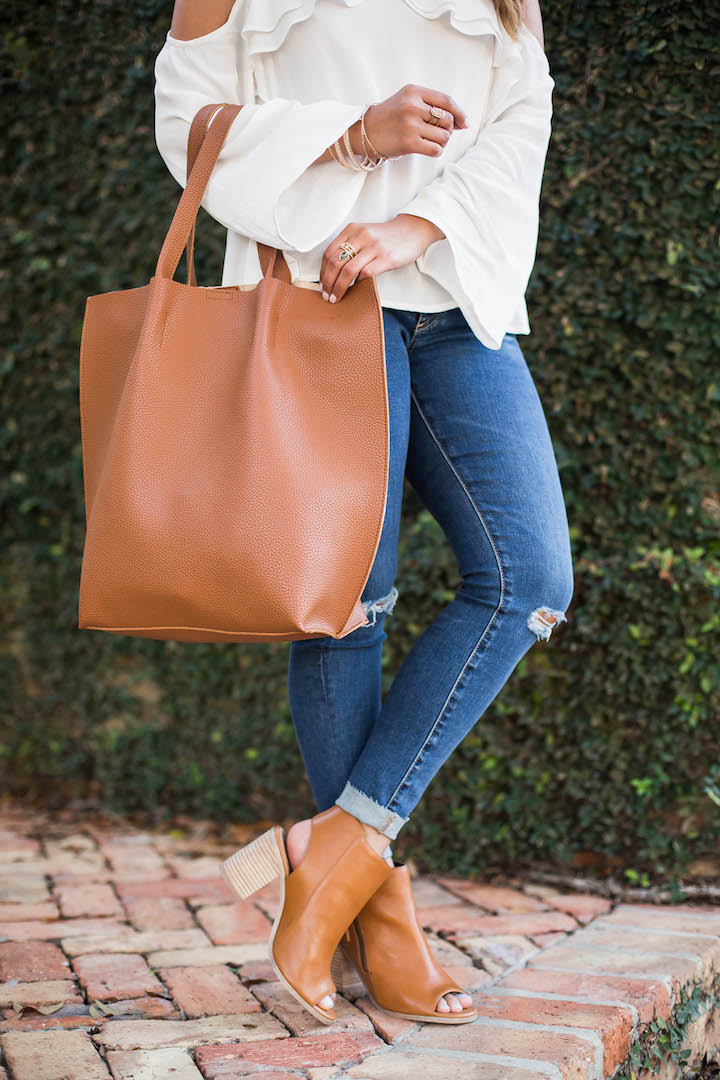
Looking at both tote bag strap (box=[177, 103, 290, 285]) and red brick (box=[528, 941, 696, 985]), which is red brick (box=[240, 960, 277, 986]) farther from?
tote bag strap (box=[177, 103, 290, 285])

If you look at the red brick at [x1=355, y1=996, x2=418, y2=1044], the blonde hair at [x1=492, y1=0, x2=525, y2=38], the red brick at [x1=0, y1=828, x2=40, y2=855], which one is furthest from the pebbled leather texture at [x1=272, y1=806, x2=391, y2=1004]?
the red brick at [x1=0, y1=828, x2=40, y2=855]

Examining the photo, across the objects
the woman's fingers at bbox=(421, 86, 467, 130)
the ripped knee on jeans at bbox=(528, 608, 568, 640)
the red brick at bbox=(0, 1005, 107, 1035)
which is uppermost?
the woman's fingers at bbox=(421, 86, 467, 130)

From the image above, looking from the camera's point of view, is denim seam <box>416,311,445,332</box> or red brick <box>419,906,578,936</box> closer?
denim seam <box>416,311,445,332</box>

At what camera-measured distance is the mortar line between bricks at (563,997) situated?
152 cm

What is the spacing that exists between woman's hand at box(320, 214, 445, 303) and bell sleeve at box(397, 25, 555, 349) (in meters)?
0.03

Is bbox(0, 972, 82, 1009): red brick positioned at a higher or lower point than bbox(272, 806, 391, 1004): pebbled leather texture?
lower

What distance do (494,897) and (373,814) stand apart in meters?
0.97

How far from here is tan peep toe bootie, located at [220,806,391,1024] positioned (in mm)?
1362

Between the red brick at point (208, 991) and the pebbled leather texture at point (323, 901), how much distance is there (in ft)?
0.77

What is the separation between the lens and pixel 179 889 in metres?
2.23

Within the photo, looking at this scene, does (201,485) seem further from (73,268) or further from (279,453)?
(73,268)

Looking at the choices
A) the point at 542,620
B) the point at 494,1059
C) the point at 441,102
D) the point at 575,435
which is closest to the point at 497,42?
the point at 441,102

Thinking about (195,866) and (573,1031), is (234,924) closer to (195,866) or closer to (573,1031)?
(195,866)

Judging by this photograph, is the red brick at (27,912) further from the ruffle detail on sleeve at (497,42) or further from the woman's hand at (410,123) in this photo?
the ruffle detail on sleeve at (497,42)
